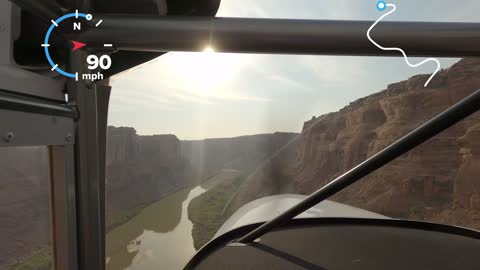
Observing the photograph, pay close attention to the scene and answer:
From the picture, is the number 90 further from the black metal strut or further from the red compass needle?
the black metal strut

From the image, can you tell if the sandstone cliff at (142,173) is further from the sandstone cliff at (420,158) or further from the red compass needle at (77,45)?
the sandstone cliff at (420,158)

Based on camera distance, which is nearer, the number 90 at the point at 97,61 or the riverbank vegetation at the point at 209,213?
the number 90 at the point at 97,61

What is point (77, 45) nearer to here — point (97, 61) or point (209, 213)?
point (97, 61)

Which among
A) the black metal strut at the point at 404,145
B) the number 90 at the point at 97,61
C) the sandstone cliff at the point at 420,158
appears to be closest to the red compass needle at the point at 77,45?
the number 90 at the point at 97,61

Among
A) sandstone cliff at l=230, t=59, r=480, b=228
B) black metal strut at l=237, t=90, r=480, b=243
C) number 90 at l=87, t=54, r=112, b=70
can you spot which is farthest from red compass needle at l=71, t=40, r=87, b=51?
sandstone cliff at l=230, t=59, r=480, b=228

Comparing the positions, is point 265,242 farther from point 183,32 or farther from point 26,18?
point 26,18

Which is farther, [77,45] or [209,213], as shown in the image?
[209,213]

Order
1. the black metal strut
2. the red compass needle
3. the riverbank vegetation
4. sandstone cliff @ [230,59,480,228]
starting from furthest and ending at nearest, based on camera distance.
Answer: sandstone cliff @ [230,59,480,228], the riverbank vegetation, the red compass needle, the black metal strut

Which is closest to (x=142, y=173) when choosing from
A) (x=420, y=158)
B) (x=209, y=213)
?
(x=209, y=213)

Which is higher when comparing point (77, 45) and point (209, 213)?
point (77, 45)

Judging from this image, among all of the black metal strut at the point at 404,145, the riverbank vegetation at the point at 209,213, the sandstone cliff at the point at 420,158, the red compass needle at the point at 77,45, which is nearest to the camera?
the black metal strut at the point at 404,145

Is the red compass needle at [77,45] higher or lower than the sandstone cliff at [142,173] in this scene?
higher

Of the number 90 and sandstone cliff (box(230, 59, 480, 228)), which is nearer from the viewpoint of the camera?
the number 90

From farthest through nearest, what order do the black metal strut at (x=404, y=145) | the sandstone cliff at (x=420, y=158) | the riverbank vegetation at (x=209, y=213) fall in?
1. the sandstone cliff at (x=420, y=158)
2. the riverbank vegetation at (x=209, y=213)
3. the black metal strut at (x=404, y=145)
